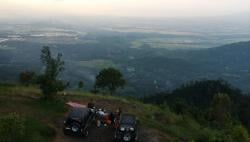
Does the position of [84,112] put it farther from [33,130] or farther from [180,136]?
[180,136]

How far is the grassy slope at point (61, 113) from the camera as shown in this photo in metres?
25.0

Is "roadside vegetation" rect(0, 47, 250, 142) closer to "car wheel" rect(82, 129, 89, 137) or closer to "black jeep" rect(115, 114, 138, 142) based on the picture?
"car wheel" rect(82, 129, 89, 137)

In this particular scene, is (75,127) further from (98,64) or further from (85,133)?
(98,64)

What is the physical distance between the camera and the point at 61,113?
2764 centimetres

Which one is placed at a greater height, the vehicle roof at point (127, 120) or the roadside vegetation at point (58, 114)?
the vehicle roof at point (127, 120)

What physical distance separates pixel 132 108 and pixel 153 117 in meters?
1.97

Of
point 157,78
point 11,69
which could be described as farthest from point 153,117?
point 157,78

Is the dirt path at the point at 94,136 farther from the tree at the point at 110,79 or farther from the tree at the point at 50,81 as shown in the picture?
the tree at the point at 110,79

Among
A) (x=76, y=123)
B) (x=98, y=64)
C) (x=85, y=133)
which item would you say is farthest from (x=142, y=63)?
(x=76, y=123)

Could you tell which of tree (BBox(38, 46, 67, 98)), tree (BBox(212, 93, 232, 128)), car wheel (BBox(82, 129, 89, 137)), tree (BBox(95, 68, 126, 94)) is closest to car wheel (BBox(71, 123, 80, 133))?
car wheel (BBox(82, 129, 89, 137))

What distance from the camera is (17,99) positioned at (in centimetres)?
2908

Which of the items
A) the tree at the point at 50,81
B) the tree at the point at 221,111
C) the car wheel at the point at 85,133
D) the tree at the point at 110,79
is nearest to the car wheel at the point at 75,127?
the car wheel at the point at 85,133

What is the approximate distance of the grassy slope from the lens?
25000 millimetres

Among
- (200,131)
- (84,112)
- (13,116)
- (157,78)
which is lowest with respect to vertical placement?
(157,78)
